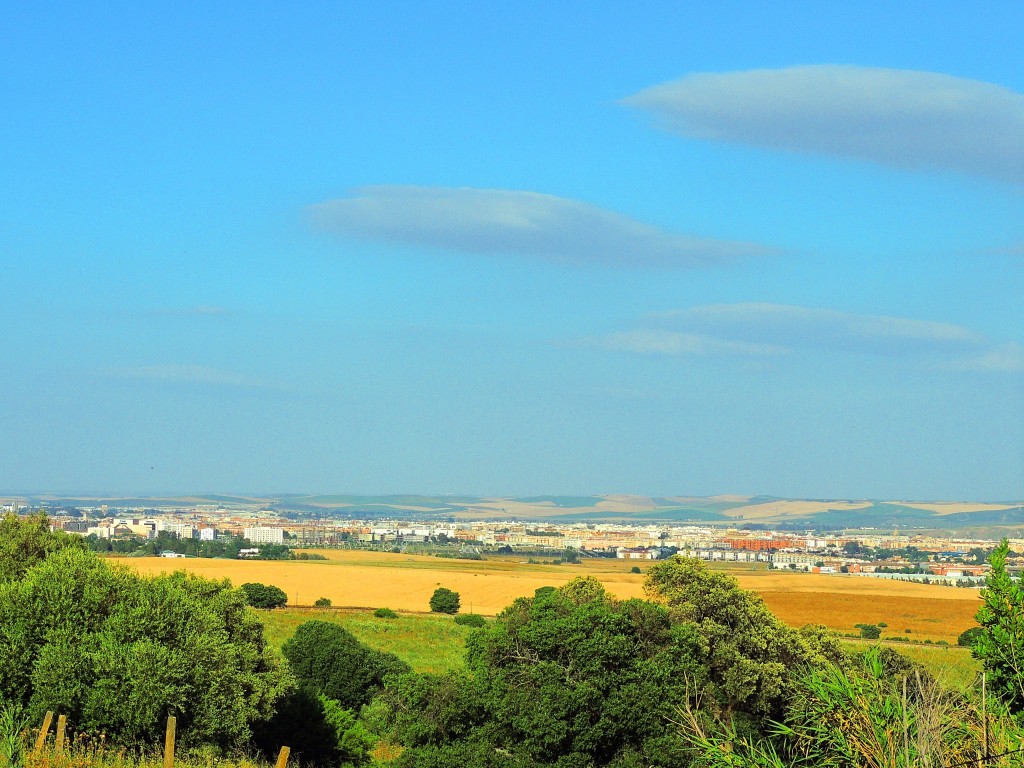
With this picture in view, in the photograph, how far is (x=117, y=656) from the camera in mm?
21344

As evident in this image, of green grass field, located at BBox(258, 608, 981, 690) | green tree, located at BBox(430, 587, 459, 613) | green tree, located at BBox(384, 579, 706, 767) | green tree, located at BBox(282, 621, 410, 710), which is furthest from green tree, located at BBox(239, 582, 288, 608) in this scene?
A: green tree, located at BBox(384, 579, 706, 767)

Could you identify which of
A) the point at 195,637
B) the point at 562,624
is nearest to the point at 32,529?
the point at 195,637

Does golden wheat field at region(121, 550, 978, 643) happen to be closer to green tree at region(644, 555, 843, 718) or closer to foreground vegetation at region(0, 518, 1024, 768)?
green tree at region(644, 555, 843, 718)

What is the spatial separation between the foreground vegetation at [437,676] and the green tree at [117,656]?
37 millimetres

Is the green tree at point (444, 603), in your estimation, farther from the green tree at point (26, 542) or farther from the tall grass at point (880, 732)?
the tall grass at point (880, 732)

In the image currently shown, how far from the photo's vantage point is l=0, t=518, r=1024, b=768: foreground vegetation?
2088 centimetres

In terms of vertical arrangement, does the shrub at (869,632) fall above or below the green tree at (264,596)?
below

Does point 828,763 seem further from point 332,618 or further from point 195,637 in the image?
point 332,618

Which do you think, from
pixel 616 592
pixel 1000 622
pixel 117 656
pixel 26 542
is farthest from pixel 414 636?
pixel 1000 622

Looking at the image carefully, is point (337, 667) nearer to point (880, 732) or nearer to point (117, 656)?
point (117, 656)

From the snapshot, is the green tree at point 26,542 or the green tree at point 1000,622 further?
the green tree at point 26,542

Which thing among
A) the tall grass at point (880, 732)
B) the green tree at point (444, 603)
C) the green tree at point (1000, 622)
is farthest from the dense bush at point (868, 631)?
the tall grass at point (880, 732)

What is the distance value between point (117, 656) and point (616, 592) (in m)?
72.9

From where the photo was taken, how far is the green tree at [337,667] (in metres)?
40.2
